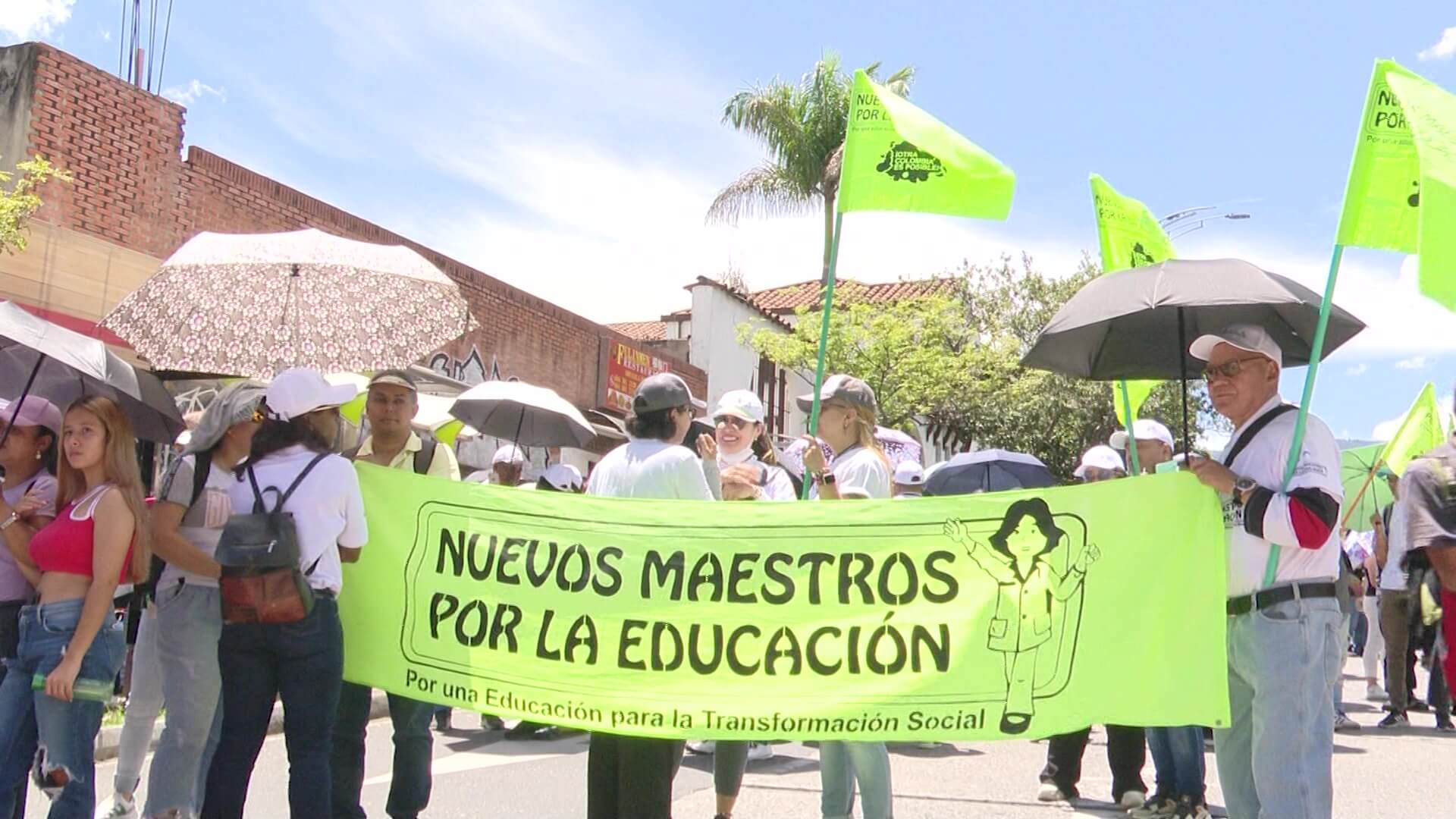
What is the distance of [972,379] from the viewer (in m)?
35.3

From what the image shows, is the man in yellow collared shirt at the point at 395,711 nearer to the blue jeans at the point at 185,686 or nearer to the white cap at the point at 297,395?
the blue jeans at the point at 185,686

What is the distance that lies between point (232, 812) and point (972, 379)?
3205cm

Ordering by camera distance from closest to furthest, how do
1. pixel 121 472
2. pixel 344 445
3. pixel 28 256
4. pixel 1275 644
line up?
pixel 1275 644, pixel 121 472, pixel 344 445, pixel 28 256

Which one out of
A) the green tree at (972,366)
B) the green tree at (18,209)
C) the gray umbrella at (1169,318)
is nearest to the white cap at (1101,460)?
the gray umbrella at (1169,318)

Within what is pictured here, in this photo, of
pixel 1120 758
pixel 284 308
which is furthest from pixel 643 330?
pixel 1120 758

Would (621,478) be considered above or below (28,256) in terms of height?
below

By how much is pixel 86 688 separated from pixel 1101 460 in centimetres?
609

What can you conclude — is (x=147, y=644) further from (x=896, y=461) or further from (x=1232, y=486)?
(x=896, y=461)

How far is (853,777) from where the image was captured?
205 inches

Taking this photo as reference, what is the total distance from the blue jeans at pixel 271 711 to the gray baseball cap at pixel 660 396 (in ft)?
4.48

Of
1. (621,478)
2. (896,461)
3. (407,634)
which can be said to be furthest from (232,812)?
(896,461)

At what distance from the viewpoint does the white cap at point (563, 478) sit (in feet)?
31.6

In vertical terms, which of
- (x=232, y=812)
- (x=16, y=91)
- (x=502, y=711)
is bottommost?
(x=232, y=812)

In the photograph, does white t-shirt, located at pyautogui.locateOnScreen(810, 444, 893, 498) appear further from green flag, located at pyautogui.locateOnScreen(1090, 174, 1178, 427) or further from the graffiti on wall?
the graffiti on wall
